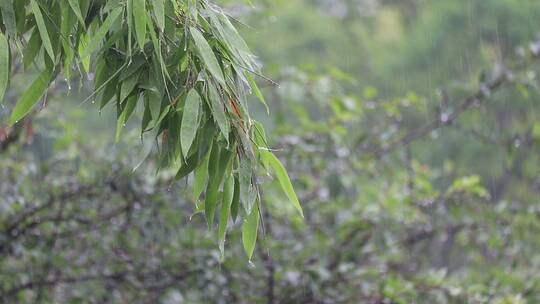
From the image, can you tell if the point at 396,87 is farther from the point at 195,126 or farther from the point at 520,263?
the point at 195,126

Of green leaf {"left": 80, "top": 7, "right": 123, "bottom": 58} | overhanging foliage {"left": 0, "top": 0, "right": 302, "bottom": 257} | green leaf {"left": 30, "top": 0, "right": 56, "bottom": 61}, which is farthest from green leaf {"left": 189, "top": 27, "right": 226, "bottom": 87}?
green leaf {"left": 30, "top": 0, "right": 56, "bottom": 61}

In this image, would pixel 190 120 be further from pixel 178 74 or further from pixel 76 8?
pixel 76 8

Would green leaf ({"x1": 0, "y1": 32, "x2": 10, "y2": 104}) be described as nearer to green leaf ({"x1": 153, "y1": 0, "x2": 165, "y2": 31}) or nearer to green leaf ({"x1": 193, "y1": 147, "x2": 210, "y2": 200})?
green leaf ({"x1": 153, "y1": 0, "x2": 165, "y2": 31})

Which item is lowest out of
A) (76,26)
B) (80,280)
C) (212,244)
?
(80,280)

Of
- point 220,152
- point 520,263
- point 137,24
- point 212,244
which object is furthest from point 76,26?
point 520,263

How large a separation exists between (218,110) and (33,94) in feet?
1.48

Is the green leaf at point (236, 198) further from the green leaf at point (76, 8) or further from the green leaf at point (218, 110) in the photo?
the green leaf at point (76, 8)

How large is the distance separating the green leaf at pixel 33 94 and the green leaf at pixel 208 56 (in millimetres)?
376

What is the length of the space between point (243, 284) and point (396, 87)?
10.8 meters

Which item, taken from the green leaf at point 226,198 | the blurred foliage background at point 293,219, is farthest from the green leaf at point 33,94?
the blurred foliage background at point 293,219

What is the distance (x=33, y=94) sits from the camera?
192 centimetres

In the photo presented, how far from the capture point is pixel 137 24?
1.71 meters

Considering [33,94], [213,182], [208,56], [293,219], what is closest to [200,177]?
[213,182]

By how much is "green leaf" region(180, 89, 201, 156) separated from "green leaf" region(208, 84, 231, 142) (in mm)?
41
